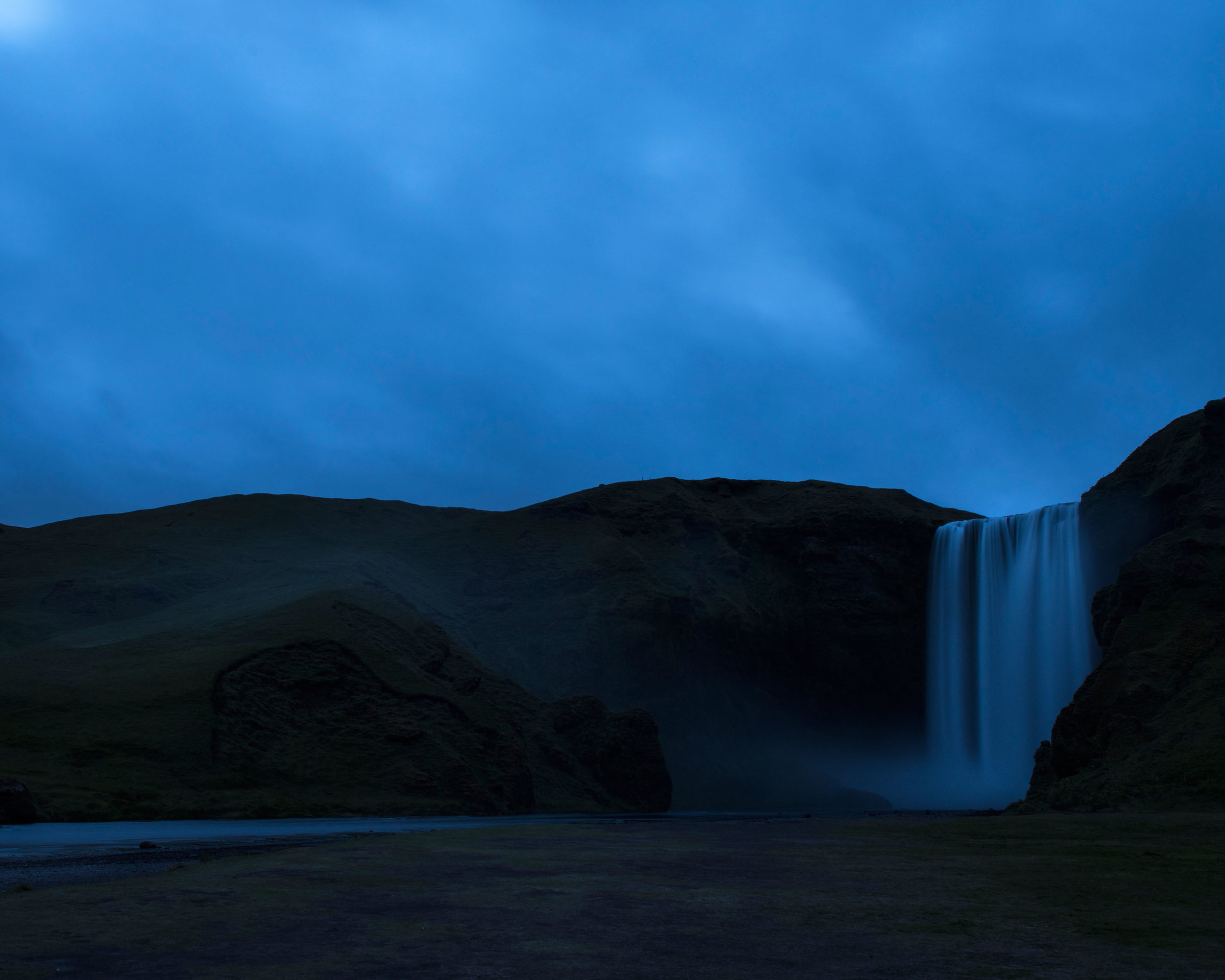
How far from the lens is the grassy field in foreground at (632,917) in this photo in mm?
5852

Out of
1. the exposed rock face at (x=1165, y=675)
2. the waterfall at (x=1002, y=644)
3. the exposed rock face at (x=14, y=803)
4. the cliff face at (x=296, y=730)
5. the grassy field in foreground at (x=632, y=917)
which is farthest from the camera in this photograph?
the waterfall at (x=1002, y=644)

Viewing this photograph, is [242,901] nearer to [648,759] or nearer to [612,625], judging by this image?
[648,759]

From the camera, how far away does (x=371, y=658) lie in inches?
1791

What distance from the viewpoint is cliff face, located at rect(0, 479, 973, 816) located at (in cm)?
3722

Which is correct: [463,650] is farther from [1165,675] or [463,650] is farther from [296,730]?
[1165,675]

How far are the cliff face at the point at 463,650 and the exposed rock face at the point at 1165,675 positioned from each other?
74.9 ft

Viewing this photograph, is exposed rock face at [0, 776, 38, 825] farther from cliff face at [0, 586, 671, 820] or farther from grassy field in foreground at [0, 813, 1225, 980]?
grassy field in foreground at [0, 813, 1225, 980]

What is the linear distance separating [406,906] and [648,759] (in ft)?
157

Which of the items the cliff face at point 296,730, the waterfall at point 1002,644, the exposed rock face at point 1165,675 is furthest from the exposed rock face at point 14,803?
the waterfall at point 1002,644

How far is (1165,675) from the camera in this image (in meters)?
34.8

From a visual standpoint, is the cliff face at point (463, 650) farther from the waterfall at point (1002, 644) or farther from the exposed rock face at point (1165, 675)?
the exposed rock face at point (1165, 675)

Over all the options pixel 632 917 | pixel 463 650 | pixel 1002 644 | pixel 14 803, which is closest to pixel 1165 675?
pixel 1002 644

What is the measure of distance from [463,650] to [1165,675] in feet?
125

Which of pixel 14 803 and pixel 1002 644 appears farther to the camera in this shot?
pixel 1002 644
